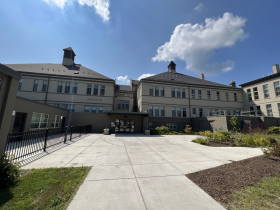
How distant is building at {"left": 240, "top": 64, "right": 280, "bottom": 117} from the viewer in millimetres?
22252

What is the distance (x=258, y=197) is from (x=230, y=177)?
45.3 inches

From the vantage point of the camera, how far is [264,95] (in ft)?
79.3

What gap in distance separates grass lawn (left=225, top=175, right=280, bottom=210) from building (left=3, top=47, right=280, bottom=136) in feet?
55.3

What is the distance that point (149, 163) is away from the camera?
5652mm

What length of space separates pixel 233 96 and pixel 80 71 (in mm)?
35176

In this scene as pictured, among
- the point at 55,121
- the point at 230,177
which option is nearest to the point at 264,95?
the point at 230,177

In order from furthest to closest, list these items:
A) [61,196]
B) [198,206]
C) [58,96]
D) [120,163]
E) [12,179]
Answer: [58,96]
[120,163]
[12,179]
[61,196]
[198,206]

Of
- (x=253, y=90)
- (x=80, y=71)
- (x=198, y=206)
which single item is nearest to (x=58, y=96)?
(x=80, y=71)

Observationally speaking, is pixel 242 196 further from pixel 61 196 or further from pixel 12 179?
pixel 12 179

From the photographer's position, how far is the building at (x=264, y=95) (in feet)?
73.0

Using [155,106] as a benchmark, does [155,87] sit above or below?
above

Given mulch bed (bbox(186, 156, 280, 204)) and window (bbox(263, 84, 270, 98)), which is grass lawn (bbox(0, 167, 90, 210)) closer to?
mulch bed (bbox(186, 156, 280, 204))

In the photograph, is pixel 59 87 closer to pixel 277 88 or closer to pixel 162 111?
pixel 162 111

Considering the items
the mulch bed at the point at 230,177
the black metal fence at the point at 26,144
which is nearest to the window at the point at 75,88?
the black metal fence at the point at 26,144
